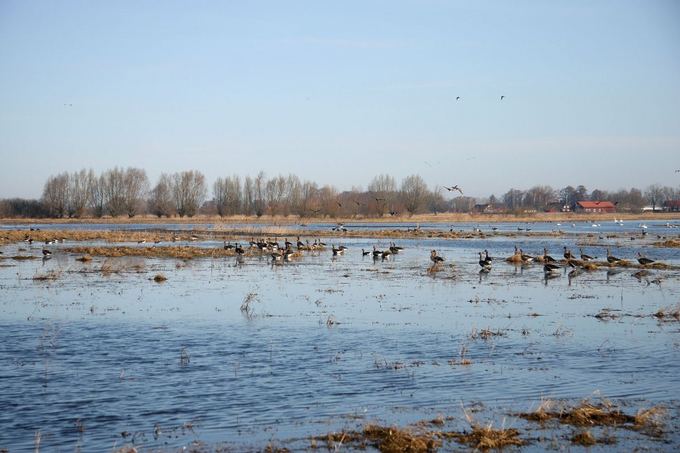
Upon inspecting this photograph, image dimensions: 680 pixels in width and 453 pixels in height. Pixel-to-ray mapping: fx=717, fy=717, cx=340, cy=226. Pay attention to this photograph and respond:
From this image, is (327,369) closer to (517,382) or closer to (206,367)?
(206,367)

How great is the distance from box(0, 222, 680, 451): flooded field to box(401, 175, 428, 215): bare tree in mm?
75044

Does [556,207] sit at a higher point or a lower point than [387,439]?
higher

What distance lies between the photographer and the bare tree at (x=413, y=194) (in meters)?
99.4

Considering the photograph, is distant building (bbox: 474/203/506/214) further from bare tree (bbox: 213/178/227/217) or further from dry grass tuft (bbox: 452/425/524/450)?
dry grass tuft (bbox: 452/425/524/450)

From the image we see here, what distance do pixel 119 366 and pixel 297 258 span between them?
23.7 m

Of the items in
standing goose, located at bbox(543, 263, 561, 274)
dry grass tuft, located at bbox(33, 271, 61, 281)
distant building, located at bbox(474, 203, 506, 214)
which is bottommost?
standing goose, located at bbox(543, 263, 561, 274)

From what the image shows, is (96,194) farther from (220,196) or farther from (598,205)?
(598,205)

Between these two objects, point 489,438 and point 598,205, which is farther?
point 598,205

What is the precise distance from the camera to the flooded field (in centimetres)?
850

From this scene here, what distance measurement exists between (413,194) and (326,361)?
299 feet

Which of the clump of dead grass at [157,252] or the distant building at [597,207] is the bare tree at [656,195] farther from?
the clump of dead grass at [157,252]

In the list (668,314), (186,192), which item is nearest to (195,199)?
(186,192)

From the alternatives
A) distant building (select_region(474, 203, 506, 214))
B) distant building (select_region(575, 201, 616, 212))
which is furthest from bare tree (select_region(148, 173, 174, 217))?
distant building (select_region(575, 201, 616, 212))

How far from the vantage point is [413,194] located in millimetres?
102375
